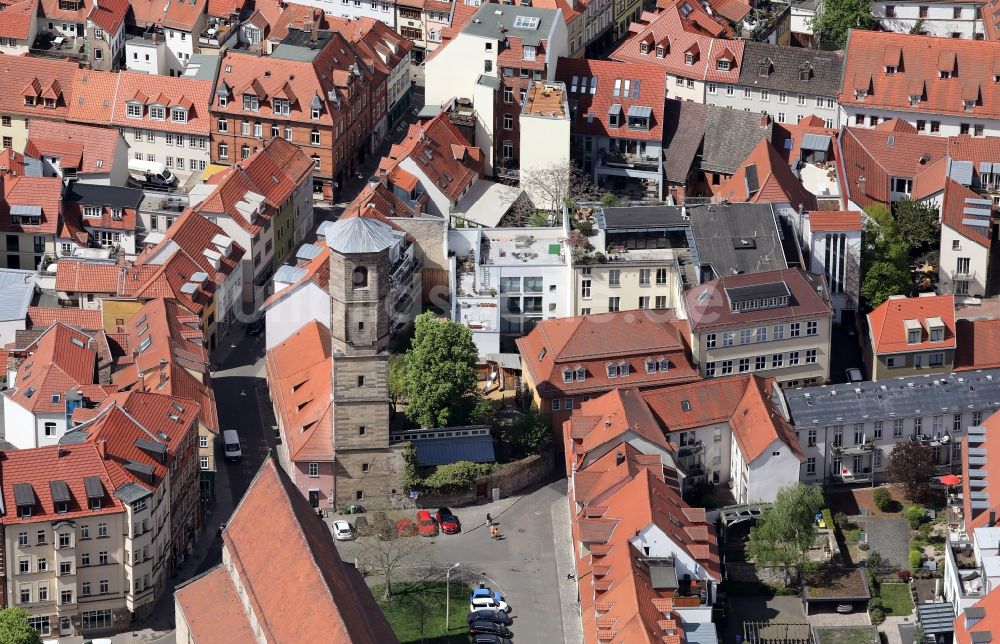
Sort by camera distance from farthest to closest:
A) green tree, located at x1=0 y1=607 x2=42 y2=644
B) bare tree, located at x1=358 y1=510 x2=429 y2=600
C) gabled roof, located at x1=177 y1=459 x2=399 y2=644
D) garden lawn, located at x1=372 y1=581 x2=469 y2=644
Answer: bare tree, located at x1=358 y1=510 x2=429 y2=600, garden lawn, located at x1=372 y1=581 x2=469 y2=644, green tree, located at x1=0 y1=607 x2=42 y2=644, gabled roof, located at x1=177 y1=459 x2=399 y2=644

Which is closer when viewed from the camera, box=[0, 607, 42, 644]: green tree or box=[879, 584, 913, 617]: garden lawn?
box=[0, 607, 42, 644]: green tree

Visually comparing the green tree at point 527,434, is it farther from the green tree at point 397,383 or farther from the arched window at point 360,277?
the arched window at point 360,277

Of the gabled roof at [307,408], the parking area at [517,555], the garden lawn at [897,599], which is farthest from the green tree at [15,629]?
the garden lawn at [897,599]

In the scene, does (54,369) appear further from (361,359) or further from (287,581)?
(287,581)

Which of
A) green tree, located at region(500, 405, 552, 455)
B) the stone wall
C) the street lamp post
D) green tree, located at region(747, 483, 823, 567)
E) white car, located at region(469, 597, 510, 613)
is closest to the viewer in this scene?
the street lamp post

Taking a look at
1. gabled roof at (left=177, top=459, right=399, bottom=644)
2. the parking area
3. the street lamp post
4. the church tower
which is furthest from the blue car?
the church tower

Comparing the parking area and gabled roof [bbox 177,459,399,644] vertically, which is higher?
gabled roof [bbox 177,459,399,644]

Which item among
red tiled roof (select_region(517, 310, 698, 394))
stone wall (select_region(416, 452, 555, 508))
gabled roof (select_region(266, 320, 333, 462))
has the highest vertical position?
red tiled roof (select_region(517, 310, 698, 394))

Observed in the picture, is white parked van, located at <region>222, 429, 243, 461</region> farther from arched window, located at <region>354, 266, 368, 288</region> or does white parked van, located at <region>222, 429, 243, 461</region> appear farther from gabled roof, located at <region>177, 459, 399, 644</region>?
gabled roof, located at <region>177, 459, 399, 644</region>
